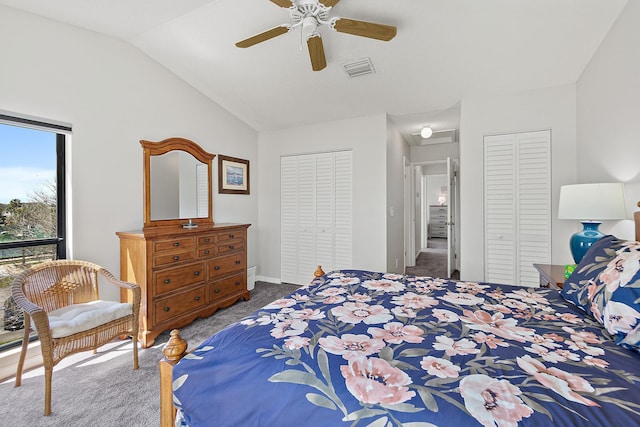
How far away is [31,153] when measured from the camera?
237 cm

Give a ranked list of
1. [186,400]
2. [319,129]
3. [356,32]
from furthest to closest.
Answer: [319,129] → [356,32] → [186,400]

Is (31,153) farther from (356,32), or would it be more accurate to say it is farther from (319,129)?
(319,129)

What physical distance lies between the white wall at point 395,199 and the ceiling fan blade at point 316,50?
1.80 m

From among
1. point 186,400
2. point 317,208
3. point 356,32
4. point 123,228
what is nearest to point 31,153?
point 123,228

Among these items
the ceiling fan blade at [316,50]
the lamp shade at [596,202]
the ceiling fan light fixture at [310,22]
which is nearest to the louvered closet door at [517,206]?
the lamp shade at [596,202]

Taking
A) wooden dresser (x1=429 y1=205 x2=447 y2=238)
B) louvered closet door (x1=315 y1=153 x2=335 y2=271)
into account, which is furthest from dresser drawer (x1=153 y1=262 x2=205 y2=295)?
wooden dresser (x1=429 y1=205 x2=447 y2=238)

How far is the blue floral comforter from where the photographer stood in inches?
30.5

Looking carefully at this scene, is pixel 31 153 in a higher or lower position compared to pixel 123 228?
higher

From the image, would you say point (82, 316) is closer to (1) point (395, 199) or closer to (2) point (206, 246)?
(2) point (206, 246)

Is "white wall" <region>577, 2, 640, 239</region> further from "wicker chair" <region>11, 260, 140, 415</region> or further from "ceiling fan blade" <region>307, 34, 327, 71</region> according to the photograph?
"wicker chair" <region>11, 260, 140, 415</region>

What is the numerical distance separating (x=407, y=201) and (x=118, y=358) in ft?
15.6

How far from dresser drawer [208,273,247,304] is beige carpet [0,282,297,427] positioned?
695 mm

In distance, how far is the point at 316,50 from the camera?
2.34 m

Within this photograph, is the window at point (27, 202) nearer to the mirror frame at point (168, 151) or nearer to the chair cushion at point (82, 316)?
the chair cushion at point (82, 316)
